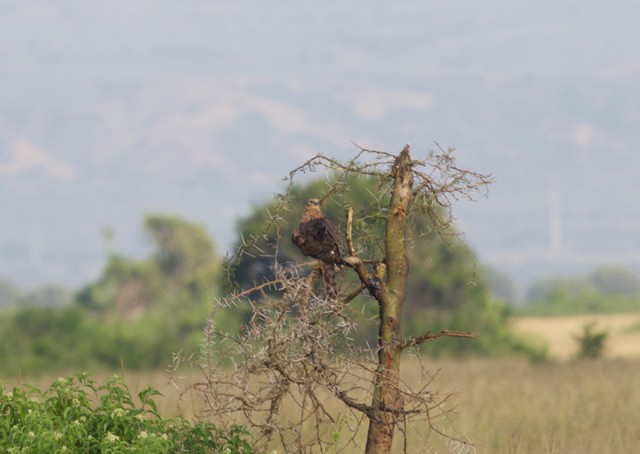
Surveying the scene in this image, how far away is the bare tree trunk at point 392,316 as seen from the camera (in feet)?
24.5

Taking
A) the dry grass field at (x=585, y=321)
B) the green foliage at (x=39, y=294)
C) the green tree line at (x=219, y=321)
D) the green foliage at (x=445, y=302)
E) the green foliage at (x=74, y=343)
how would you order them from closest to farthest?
the green foliage at (x=445, y=302) → the green tree line at (x=219, y=321) → the green foliage at (x=74, y=343) → the dry grass field at (x=585, y=321) → the green foliage at (x=39, y=294)

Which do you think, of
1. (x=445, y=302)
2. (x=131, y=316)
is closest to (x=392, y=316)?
(x=445, y=302)

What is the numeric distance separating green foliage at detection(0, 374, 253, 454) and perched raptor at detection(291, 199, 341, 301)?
1.27 meters

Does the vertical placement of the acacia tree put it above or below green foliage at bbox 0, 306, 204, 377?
below

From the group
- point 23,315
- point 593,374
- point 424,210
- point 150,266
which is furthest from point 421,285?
point 424,210

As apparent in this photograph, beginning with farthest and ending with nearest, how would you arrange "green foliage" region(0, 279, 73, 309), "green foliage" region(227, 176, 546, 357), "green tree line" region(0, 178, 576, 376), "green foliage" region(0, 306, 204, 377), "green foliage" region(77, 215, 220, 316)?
"green foliage" region(0, 279, 73, 309), "green foliage" region(77, 215, 220, 316), "green foliage" region(0, 306, 204, 377), "green tree line" region(0, 178, 576, 376), "green foliage" region(227, 176, 546, 357)

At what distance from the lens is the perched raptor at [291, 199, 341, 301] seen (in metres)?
7.43

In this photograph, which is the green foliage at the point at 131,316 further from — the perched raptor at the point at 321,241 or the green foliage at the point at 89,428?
the perched raptor at the point at 321,241

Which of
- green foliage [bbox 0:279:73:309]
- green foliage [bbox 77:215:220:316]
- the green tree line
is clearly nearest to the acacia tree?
Result: the green tree line

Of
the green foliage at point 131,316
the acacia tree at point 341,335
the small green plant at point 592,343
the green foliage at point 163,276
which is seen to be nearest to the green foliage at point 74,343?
the green foliage at point 131,316

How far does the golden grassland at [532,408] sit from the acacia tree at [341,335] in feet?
1.27

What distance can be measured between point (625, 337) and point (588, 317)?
5.97 metres

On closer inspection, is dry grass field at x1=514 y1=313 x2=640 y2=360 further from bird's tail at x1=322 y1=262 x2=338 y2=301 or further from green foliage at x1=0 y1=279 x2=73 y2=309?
green foliage at x1=0 y1=279 x2=73 y2=309

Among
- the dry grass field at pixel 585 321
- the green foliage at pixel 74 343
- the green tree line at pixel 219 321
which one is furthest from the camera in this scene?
the dry grass field at pixel 585 321
